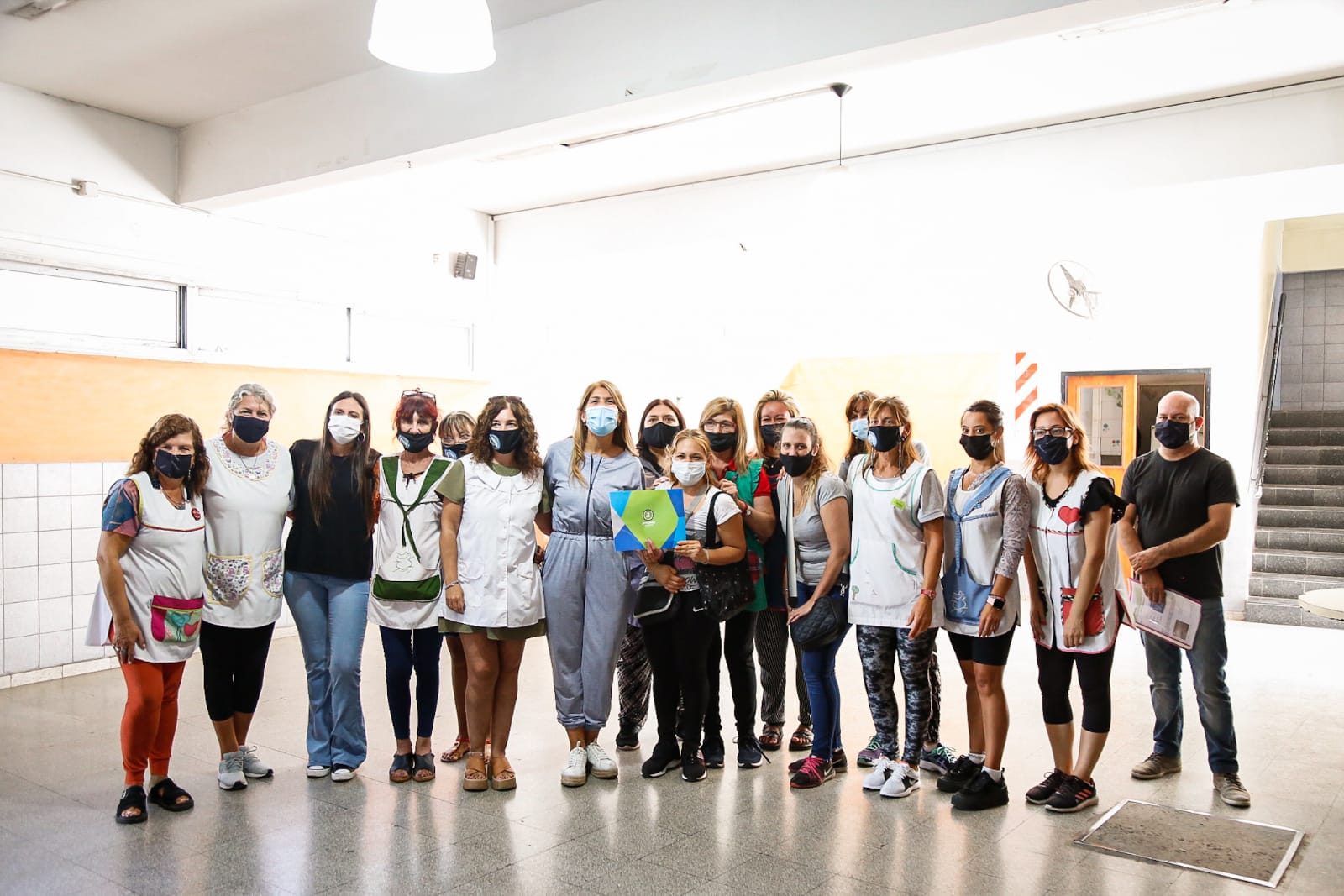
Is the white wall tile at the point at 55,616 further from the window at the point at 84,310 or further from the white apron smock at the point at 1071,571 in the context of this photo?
the white apron smock at the point at 1071,571

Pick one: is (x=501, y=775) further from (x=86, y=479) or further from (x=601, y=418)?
(x=86, y=479)

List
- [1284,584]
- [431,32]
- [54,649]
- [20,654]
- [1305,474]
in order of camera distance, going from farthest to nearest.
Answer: [1305,474] < [1284,584] < [54,649] < [20,654] < [431,32]

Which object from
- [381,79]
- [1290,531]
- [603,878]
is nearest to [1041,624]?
[603,878]

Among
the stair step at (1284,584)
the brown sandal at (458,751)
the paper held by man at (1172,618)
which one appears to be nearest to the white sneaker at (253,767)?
the brown sandal at (458,751)

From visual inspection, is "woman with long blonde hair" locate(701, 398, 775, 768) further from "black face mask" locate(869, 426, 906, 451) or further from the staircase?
the staircase

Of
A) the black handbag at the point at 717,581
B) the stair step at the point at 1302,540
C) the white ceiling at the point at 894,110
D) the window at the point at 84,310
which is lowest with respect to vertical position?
the stair step at the point at 1302,540

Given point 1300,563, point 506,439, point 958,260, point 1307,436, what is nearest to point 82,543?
point 506,439

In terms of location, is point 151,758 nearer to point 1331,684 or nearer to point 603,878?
point 603,878

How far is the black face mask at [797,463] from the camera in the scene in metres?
4.03

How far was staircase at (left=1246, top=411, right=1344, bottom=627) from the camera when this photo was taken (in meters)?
7.67

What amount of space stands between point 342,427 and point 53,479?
310 cm

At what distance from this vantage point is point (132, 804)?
3689 mm

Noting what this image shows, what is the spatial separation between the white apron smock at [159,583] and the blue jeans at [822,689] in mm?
2199

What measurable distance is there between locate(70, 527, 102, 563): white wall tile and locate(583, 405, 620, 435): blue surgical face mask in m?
3.81
